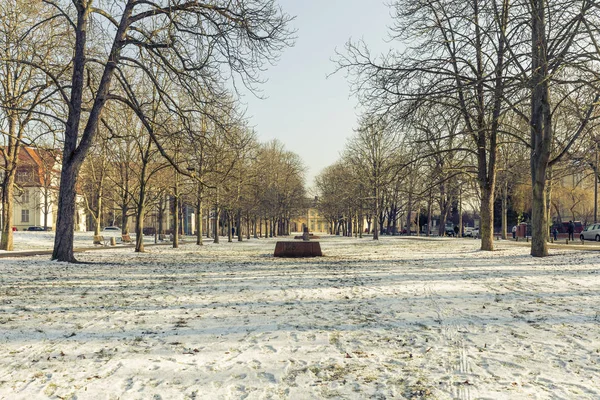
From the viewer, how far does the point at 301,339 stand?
554 cm

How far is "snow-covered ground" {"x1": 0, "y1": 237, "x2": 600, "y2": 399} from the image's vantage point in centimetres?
404

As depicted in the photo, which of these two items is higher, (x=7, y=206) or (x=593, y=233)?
(x=7, y=206)

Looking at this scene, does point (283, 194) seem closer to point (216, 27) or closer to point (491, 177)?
point (491, 177)

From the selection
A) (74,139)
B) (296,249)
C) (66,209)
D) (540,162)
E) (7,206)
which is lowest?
(296,249)

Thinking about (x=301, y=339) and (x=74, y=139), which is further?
(x=74, y=139)

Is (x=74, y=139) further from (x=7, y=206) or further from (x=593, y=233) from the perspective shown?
(x=593, y=233)

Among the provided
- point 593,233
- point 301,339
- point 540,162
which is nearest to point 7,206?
point 301,339

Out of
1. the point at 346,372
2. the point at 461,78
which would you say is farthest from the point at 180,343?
the point at 461,78

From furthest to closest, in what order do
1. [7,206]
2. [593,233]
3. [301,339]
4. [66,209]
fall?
[593,233] → [7,206] → [66,209] → [301,339]

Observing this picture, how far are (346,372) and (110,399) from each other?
2.20m

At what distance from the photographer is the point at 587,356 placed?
15.7 ft

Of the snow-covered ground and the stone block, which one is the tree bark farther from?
the stone block

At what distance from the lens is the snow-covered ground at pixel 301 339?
13.3 ft

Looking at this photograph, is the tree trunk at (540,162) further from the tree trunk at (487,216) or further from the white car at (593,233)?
the white car at (593,233)
